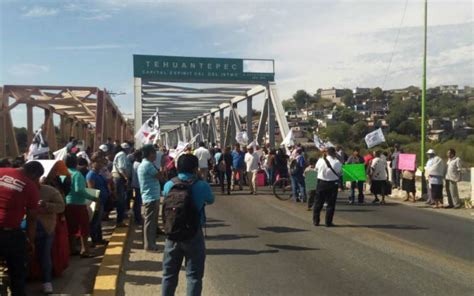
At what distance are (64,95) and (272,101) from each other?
11.9 meters

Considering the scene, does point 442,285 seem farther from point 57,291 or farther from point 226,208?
point 226,208

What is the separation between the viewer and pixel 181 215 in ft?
16.3

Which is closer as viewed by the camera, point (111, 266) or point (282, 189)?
point (111, 266)

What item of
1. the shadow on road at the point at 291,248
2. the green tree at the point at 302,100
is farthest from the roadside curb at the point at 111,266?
the green tree at the point at 302,100

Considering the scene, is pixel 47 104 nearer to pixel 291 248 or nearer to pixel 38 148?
pixel 38 148

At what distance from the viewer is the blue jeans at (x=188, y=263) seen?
196 inches

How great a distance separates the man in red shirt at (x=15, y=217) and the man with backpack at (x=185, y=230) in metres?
1.39

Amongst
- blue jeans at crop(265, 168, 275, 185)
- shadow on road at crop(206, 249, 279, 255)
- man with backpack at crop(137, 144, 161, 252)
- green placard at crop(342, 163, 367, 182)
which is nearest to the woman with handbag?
green placard at crop(342, 163, 367, 182)

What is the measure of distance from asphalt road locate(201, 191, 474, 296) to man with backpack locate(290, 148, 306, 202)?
1.98m

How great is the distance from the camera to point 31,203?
5246 millimetres

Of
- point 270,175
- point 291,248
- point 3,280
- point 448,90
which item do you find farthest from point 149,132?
point 448,90

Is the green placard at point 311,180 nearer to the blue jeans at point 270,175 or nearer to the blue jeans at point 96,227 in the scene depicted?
the blue jeans at point 270,175

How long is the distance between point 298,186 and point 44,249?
10.4 metres

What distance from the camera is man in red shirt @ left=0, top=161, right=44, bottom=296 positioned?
5016 mm
